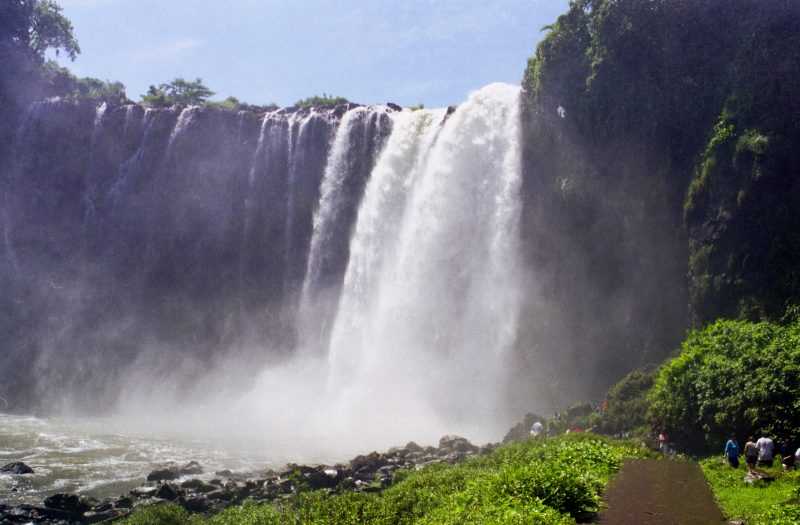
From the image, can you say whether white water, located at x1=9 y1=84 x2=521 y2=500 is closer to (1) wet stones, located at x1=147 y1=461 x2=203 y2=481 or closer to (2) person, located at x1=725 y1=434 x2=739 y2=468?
(1) wet stones, located at x1=147 y1=461 x2=203 y2=481

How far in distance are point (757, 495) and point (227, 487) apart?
1409 centimetres

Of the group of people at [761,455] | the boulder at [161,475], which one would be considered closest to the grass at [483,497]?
the group of people at [761,455]

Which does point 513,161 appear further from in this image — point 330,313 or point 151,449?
point 151,449

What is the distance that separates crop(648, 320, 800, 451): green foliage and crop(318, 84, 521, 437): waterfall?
11745 millimetres

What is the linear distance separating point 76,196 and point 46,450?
86.0 feet

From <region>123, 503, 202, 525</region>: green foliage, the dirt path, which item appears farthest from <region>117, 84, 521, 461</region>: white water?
the dirt path

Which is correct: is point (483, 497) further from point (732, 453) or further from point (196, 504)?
point (196, 504)

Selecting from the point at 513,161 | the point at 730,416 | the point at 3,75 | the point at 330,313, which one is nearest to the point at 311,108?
the point at 330,313

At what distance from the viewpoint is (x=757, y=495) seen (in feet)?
Answer: 42.6

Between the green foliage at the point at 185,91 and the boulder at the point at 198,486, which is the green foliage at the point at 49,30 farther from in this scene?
the boulder at the point at 198,486

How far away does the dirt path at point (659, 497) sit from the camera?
11.3 meters

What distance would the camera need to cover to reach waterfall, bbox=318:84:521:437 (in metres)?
33.0

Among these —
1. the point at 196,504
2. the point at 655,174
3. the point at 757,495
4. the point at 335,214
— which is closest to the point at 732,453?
the point at 757,495

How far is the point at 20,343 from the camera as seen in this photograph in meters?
46.3
